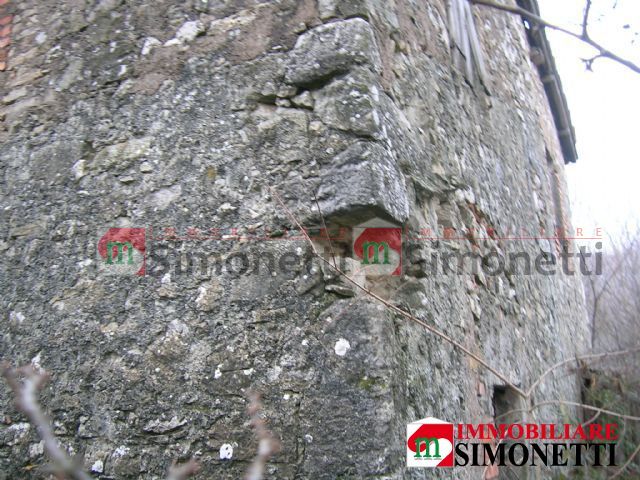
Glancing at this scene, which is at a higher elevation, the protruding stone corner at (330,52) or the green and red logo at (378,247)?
the protruding stone corner at (330,52)

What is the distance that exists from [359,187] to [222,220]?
0.45m

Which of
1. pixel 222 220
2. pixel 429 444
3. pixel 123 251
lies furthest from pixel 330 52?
pixel 429 444

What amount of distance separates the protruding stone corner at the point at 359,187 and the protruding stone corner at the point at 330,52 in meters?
0.29

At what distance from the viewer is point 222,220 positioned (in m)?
1.91

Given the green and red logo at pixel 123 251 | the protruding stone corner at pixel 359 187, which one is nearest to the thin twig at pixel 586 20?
the protruding stone corner at pixel 359 187

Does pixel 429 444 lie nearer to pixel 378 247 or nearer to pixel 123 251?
pixel 378 247

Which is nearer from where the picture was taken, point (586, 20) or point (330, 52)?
point (330, 52)

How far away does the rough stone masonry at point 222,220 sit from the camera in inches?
67.1

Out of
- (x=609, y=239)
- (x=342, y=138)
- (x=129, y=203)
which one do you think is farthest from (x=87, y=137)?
(x=609, y=239)

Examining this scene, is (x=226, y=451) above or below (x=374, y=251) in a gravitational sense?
below

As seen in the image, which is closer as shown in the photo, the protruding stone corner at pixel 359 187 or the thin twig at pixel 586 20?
the protruding stone corner at pixel 359 187

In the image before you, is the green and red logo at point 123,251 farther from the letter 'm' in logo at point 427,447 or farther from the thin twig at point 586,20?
the thin twig at point 586,20

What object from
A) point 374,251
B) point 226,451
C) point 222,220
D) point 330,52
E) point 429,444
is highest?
point 330,52

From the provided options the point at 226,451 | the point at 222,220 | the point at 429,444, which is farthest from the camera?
the point at 222,220
